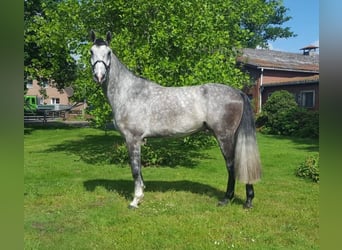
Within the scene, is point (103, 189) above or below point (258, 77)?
below

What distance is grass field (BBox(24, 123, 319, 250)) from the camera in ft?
14.8

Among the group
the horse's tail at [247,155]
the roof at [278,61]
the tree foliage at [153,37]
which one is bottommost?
the horse's tail at [247,155]

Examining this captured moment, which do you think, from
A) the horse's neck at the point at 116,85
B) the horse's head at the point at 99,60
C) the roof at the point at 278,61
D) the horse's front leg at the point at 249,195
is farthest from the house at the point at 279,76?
the horse's head at the point at 99,60

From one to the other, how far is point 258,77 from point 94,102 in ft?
62.4

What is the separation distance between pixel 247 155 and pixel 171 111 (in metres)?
1.46

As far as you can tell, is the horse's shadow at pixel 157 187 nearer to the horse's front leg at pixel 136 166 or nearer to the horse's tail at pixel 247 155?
the horse's front leg at pixel 136 166

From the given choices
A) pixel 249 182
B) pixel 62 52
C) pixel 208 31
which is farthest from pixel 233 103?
pixel 62 52

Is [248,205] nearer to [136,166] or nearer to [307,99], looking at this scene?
[136,166]

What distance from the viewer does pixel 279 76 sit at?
90.2ft

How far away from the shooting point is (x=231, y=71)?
10.2m

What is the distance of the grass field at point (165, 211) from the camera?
4.52 m
